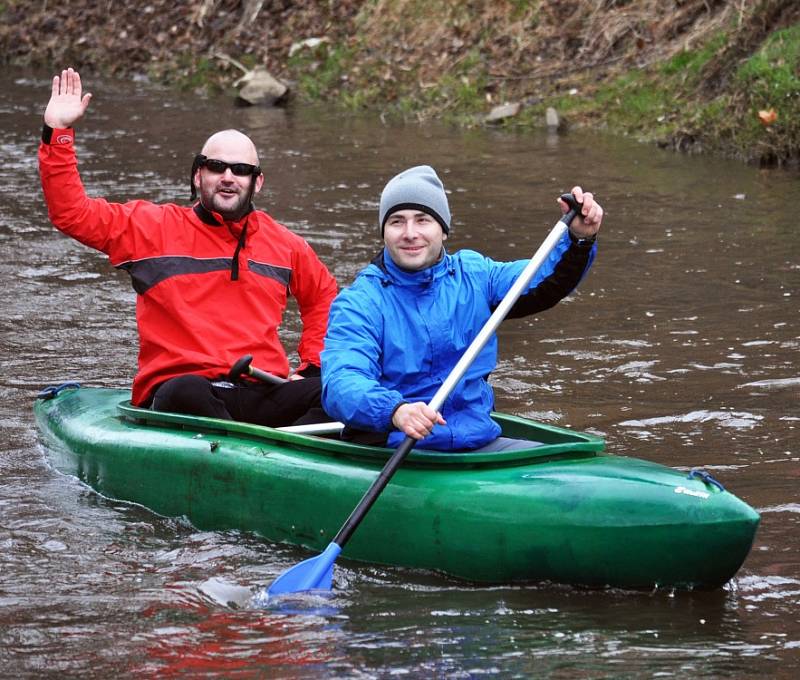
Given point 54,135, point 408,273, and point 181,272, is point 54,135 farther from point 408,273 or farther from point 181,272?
point 408,273

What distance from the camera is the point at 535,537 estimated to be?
14.6 ft

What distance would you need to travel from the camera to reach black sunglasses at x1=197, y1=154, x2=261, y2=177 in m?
5.63

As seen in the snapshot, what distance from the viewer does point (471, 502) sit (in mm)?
4547

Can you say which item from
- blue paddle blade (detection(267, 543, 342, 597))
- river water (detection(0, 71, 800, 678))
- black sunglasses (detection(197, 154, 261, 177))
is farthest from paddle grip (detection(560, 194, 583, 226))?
black sunglasses (detection(197, 154, 261, 177))

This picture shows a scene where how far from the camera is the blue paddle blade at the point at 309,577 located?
4.47 m

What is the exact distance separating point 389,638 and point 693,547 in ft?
3.12

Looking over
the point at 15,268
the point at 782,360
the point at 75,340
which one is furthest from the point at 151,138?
the point at 782,360

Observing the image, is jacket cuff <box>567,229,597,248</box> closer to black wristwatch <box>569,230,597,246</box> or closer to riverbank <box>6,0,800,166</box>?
black wristwatch <box>569,230,597,246</box>

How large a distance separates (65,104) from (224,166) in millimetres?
660

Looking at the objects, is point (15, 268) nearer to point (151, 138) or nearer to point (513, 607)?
point (151, 138)

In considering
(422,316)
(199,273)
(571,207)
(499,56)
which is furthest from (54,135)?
(499,56)

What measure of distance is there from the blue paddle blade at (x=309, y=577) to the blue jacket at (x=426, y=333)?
433mm

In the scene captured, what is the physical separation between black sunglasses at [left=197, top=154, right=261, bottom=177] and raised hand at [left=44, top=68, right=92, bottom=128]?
498 mm

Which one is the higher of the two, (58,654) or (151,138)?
(151,138)
